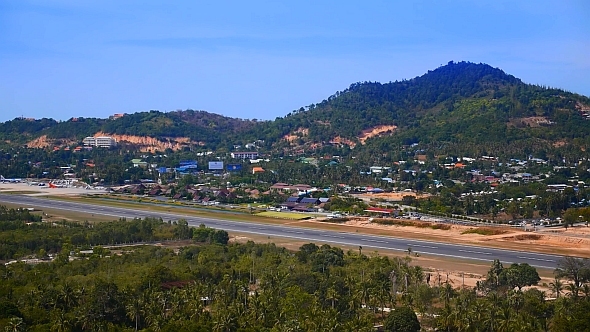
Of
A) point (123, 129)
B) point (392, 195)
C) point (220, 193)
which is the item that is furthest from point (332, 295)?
point (123, 129)

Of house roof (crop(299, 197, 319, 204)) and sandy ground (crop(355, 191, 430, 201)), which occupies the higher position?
sandy ground (crop(355, 191, 430, 201))

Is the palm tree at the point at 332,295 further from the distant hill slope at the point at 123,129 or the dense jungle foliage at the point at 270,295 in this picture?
the distant hill slope at the point at 123,129

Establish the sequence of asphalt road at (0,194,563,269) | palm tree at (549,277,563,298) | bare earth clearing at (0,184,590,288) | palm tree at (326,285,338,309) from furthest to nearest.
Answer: asphalt road at (0,194,563,269) → bare earth clearing at (0,184,590,288) → palm tree at (549,277,563,298) → palm tree at (326,285,338,309)

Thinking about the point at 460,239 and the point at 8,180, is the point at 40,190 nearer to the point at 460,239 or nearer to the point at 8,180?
the point at 8,180

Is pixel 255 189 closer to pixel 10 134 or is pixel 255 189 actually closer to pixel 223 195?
pixel 223 195

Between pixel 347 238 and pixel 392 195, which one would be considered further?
pixel 392 195

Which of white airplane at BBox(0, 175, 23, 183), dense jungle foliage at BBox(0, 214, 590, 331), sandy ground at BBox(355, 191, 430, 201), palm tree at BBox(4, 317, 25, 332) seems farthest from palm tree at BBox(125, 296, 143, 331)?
white airplane at BBox(0, 175, 23, 183)

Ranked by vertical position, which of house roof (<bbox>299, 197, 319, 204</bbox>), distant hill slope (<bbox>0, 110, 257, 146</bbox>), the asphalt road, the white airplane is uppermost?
distant hill slope (<bbox>0, 110, 257, 146</bbox>)

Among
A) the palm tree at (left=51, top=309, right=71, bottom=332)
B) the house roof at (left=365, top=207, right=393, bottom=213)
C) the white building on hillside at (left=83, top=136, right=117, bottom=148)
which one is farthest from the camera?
the white building on hillside at (left=83, top=136, right=117, bottom=148)

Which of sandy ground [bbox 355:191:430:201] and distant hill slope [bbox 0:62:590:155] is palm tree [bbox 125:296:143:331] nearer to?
sandy ground [bbox 355:191:430:201]
